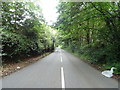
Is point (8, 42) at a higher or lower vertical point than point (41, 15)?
lower

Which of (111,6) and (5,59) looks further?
(5,59)

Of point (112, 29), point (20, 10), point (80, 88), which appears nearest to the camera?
point (80, 88)

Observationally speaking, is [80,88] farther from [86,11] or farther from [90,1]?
[86,11]

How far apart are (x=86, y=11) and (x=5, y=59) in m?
8.89

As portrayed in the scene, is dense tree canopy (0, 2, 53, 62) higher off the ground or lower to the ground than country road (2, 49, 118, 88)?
higher

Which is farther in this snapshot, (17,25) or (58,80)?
(17,25)

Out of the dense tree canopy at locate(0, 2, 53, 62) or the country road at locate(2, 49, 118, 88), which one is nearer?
the country road at locate(2, 49, 118, 88)

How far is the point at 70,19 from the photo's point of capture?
35.6 ft

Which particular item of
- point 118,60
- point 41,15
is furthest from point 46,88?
point 41,15

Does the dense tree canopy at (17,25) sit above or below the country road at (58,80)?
above

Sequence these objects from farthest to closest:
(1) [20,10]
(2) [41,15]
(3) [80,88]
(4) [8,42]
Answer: (2) [41,15] < (1) [20,10] < (4) [8,42] < (3) [80,88]

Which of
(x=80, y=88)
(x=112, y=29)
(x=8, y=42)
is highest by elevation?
(x=112, y=29)

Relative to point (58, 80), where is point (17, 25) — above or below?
above

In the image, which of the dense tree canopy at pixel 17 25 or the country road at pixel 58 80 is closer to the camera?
the country road at pixel 58 80
